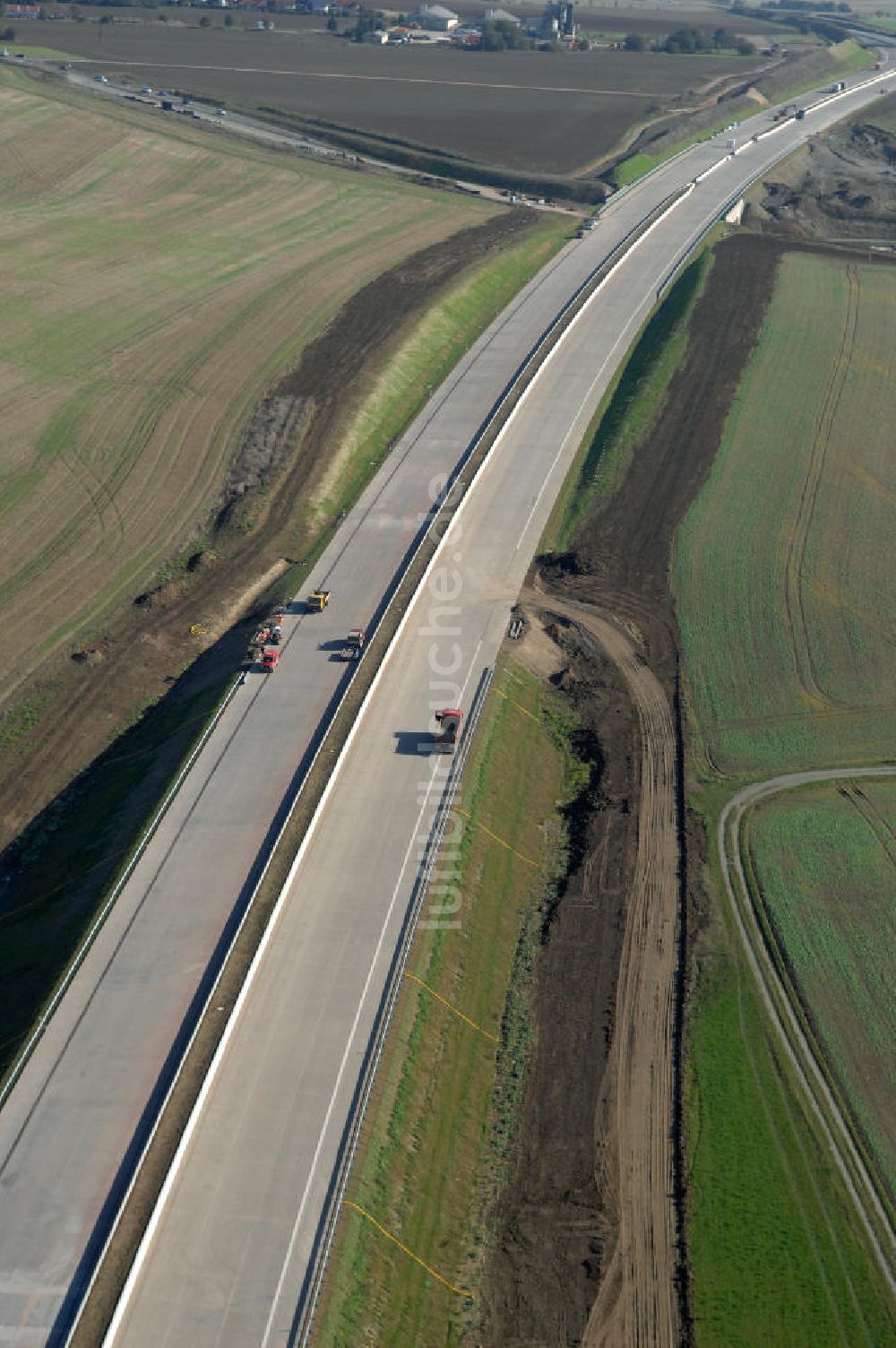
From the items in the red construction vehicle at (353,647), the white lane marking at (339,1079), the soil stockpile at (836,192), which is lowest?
the white lane marking at (339,1079)

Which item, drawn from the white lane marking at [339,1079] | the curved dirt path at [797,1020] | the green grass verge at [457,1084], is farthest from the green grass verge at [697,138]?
the white lane marking at [339,1079]

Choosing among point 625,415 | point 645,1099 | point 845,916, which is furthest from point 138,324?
point 645,1099

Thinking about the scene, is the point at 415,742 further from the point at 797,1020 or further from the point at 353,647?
the point at 797,1020

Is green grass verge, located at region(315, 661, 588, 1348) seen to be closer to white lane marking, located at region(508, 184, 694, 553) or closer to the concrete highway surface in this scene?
the concrete highway surface

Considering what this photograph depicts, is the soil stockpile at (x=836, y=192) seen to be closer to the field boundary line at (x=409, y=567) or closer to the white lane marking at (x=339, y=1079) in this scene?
the field boundary line at (x=409, y=567)

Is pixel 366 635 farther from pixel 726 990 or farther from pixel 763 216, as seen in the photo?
pixel 763 216
